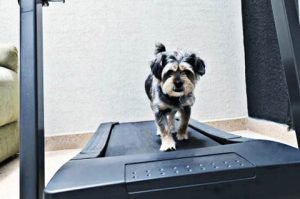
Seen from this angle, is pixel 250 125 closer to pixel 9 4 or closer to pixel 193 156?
pixel 193 156

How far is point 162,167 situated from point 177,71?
0.49 m

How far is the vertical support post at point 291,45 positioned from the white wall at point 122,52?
1469 millimetres

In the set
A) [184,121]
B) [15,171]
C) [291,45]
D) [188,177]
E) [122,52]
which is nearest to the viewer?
[188,177]

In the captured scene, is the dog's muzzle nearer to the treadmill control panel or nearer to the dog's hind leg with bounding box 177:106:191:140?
the dog's hind leg with bounding box 177:106:191:140

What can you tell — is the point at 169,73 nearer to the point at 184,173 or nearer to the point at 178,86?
the point at 178,86

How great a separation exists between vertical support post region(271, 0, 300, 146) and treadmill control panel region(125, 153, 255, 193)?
0.25 metres

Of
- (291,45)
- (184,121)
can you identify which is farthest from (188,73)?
(291,45)

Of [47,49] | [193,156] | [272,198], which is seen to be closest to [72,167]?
[193,156]

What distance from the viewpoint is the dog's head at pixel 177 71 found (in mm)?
1073

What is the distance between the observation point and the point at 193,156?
801 mm

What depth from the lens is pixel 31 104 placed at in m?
0.70

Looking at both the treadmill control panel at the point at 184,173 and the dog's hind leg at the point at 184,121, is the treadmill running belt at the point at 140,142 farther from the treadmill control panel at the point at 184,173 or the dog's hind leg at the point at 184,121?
the treadmill control panel at the point at 184,173

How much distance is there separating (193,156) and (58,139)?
5.18 feet

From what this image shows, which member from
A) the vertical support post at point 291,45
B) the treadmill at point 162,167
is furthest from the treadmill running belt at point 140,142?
the vertical support post at point 291,45
